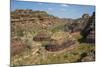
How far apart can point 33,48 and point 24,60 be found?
18 cm

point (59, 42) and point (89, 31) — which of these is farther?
point (89, 31)

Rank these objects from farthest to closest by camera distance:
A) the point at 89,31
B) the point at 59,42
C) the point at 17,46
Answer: the point at 89,31
the point at 59,42
the point at 17,46

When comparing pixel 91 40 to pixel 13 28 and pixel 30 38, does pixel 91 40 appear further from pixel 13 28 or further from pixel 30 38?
pixel 13 28

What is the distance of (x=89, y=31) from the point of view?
2.72m

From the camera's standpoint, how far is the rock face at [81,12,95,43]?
106 inches

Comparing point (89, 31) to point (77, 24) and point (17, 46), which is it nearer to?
point (77, 24)

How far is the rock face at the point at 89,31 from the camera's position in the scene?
106 inches

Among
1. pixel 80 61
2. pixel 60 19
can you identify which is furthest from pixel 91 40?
pixel 60 19

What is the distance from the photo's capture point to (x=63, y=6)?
2.62 metres

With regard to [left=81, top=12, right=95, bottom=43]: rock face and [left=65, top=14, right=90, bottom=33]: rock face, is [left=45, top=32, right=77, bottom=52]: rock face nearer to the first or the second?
[left=65, top=14, right=90, bottom=33]: rock face

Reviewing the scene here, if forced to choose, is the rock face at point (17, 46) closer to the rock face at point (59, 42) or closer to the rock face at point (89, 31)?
the rock face at point (59, 42)

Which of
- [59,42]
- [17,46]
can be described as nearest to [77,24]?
[59,42]

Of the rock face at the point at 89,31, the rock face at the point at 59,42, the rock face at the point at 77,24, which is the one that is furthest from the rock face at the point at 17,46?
the rock face at the point at 89,31
